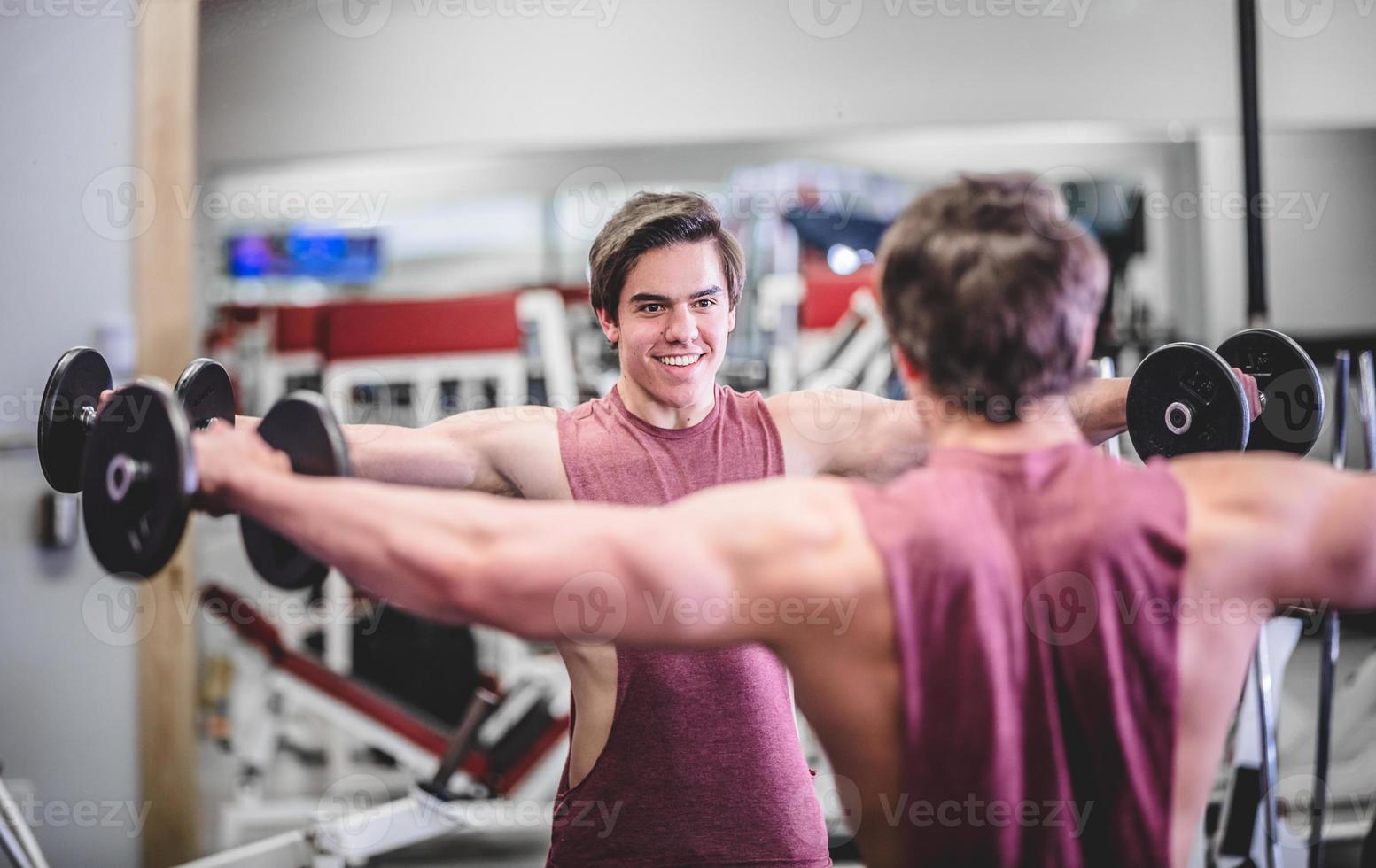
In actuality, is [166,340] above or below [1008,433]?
above

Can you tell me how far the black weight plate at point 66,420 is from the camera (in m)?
1.68

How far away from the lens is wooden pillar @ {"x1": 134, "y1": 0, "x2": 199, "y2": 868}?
10.5 ft

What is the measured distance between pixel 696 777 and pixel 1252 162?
3272 millimetres

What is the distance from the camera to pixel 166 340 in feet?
10.6

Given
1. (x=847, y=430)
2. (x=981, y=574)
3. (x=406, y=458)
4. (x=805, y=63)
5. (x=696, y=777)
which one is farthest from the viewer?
(x=805, y=63)

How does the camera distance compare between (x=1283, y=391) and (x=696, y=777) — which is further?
(x=1283, y=391)

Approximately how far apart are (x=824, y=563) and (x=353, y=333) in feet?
12.1

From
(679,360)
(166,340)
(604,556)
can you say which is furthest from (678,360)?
(166,340)

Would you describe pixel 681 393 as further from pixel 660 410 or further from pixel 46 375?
pixel 46 375

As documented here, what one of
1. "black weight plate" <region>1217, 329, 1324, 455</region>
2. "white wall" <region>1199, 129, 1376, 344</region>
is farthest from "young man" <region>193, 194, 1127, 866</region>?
"white wall" <region>1199, 129, 1376, 344</region>

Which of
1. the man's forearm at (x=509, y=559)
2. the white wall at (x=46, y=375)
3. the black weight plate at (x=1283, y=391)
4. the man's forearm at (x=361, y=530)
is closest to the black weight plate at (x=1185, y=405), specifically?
the black weight plate at (x=1283, y=391)

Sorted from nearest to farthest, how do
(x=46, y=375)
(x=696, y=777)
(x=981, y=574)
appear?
(x=981, y=574) < (x=696, y=777) < (x=46, y=375)

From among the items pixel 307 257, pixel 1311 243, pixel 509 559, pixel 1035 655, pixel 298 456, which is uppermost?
pixel 307 257

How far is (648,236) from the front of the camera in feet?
5.51
